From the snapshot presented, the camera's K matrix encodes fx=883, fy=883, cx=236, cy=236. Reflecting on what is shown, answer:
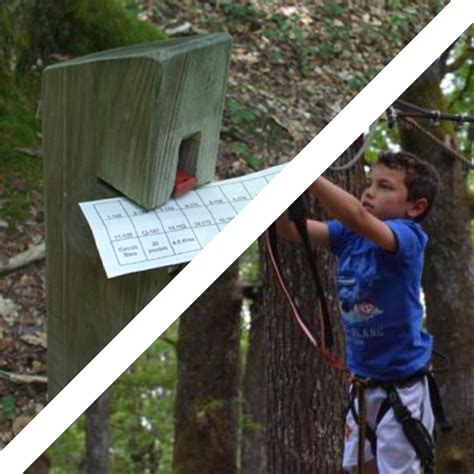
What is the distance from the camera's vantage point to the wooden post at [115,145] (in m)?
1.05

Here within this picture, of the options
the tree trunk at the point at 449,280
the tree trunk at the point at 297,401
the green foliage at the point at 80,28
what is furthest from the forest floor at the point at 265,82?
the tree trunk at the point at 449,280

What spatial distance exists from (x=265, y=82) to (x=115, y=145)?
6.99 feet

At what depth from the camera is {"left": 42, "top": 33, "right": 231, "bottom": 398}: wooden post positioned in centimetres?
105

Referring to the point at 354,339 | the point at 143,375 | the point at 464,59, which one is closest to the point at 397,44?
the point at 143,375

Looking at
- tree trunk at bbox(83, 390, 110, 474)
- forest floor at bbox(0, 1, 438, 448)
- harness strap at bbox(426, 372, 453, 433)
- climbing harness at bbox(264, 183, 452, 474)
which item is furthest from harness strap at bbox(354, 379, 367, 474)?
forest floor at bbox(0, 1, 438, 448)

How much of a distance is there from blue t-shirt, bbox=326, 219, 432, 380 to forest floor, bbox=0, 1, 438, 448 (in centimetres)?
103

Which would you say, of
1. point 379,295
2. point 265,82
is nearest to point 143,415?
point 265,82

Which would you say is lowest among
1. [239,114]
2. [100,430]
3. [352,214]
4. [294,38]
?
[100,430]

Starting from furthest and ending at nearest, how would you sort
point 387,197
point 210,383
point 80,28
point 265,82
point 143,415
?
1. point 143,415
2. point 265,82
3. point 80,28
4. point 210,383
5. point 387,197

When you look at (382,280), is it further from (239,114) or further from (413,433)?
(239,114)

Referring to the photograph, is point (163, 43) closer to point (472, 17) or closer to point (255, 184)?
point (255, 184)

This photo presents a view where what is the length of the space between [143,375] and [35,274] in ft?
5.05

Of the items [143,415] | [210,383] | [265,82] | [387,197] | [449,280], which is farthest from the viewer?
[143,415]

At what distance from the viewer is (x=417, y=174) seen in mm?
981
